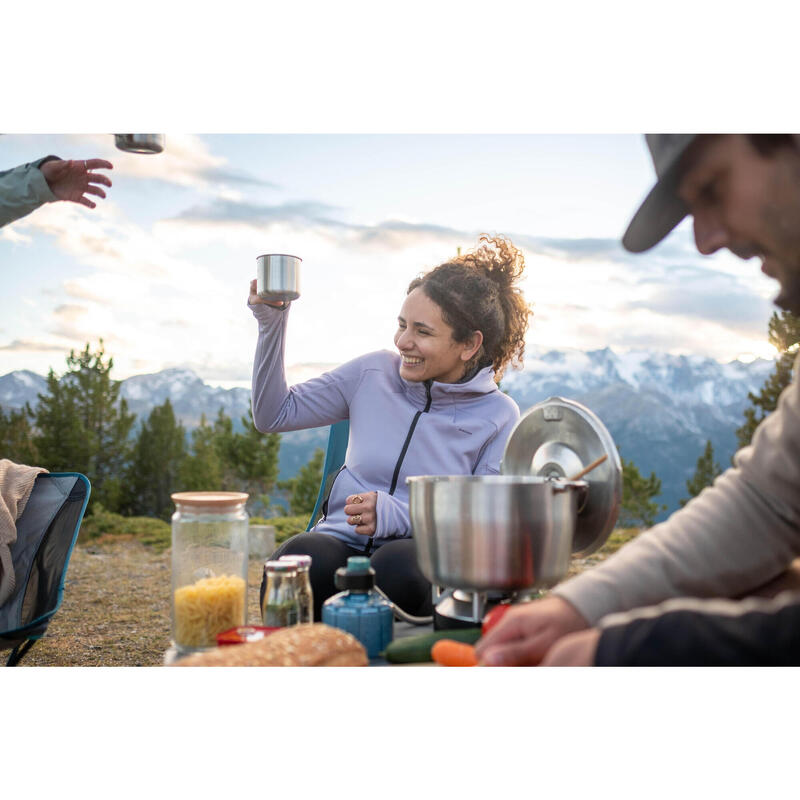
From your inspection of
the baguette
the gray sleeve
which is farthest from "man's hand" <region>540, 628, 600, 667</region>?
the gray sleeve

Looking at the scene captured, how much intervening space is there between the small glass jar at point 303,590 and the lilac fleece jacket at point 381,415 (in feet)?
2.37

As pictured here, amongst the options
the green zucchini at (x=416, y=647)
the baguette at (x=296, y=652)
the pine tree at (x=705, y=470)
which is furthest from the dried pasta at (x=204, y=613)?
the pine tree at (x=705, y=470)

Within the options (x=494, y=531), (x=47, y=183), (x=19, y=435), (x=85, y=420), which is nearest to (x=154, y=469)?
(x=85, y=420)

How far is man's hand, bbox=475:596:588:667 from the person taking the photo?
0.82 m

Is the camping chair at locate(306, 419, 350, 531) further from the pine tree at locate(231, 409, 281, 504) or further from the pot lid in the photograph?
the pine tree at locate(231, 409, 281, 504)

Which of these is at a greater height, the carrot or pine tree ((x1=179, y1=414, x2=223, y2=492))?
the carrot

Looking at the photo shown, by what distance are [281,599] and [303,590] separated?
0.04m

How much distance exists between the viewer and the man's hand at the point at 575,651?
2.45 feet

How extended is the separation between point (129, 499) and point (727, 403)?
117 feet

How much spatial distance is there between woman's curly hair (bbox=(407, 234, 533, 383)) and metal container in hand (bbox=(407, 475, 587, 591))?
113 cm

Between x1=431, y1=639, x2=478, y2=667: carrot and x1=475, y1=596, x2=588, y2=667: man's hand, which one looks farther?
x1=431, y1=639, x2=478, y2=667: carrot

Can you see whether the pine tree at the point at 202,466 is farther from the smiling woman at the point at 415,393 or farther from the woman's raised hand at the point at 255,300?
the woman's raised hand at the point at 255,300

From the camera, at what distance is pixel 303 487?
14891mm

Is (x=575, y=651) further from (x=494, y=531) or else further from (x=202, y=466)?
(x=202, y=466)
